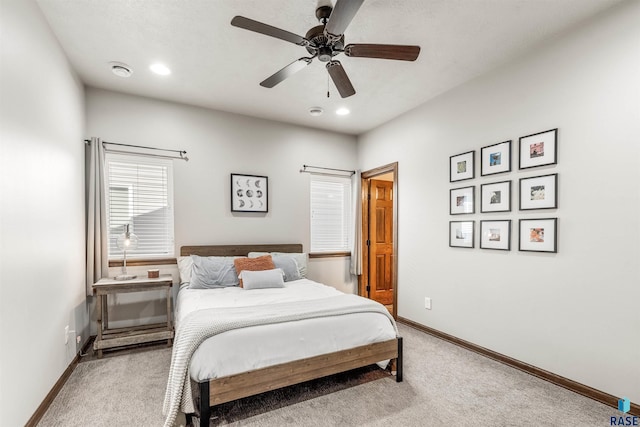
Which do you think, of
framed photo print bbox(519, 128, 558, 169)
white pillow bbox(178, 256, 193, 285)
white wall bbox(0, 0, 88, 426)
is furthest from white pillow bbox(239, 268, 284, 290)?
framed photo print bbox(519, 128, 558, 169)

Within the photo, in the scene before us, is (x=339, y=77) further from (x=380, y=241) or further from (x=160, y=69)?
(x=380, y=241)

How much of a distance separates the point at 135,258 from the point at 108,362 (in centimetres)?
114

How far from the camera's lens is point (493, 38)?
259 cm

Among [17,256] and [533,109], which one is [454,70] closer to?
[533,109]

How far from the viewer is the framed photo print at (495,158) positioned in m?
2.94

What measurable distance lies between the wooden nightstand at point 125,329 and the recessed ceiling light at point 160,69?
212cm

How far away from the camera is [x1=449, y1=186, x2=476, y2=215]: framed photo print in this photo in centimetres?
331

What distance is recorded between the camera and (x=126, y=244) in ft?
11.0

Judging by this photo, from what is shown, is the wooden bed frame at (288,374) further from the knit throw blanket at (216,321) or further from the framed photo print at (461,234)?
the framed photo print at (461,234)

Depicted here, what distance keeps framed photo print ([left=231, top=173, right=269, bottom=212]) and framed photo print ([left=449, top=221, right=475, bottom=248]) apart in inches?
95.6

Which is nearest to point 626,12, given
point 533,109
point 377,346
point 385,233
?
point 533,109

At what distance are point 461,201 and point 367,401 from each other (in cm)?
223

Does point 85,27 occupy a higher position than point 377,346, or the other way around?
point 85,27

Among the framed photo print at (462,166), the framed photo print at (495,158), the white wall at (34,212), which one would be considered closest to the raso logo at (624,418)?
the framed photo print at (495,158)
